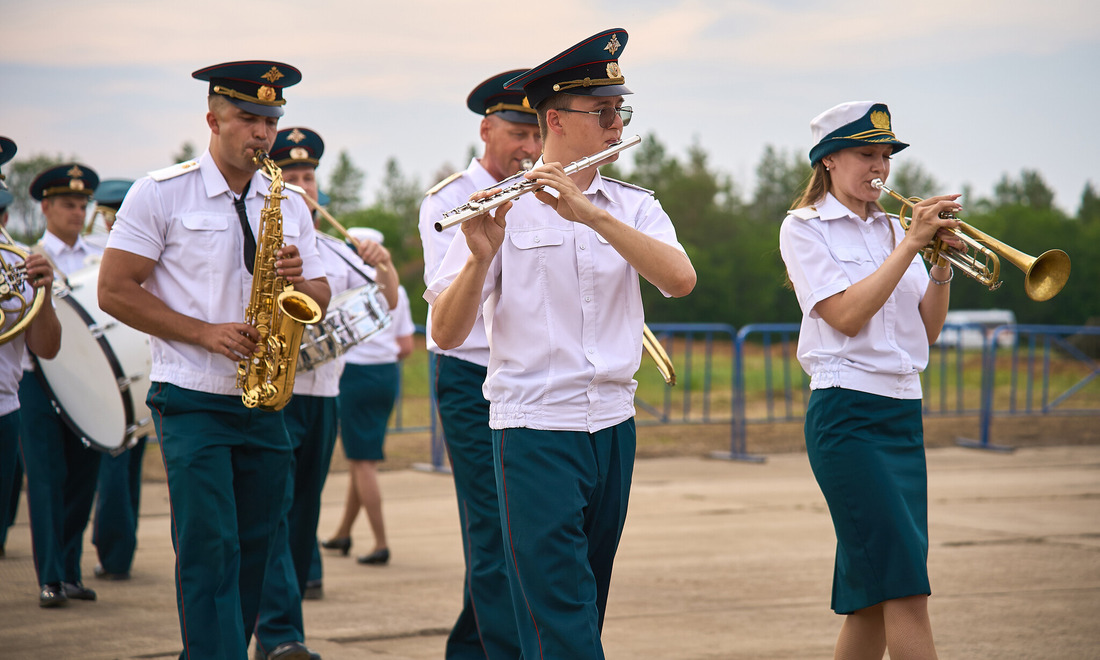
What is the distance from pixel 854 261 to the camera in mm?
4195

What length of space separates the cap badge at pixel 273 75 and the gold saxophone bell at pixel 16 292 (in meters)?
1.73

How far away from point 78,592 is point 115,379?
4.70 ft

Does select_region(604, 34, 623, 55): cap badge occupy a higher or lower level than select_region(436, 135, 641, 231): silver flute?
higher

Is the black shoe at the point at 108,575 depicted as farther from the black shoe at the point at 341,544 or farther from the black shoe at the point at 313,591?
the black shoe at the point at 341,544

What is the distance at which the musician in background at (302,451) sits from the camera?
204 inches

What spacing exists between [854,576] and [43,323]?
3.84 metres

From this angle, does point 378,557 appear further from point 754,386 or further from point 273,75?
point 754,386

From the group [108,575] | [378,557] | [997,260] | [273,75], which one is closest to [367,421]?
[378,557]

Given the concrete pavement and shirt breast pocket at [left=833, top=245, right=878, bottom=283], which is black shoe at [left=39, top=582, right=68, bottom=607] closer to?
the concrete pavement

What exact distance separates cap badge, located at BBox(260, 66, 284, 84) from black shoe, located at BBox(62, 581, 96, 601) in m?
3.55

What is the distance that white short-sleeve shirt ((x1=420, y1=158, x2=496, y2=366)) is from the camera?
15.1 ft

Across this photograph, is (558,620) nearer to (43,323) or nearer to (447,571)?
(43,323)

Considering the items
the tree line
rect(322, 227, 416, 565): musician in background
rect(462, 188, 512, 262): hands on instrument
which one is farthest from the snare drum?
the tree line

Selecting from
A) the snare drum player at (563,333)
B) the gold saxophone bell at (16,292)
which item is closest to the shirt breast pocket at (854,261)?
the snare drum player at (563,333)
